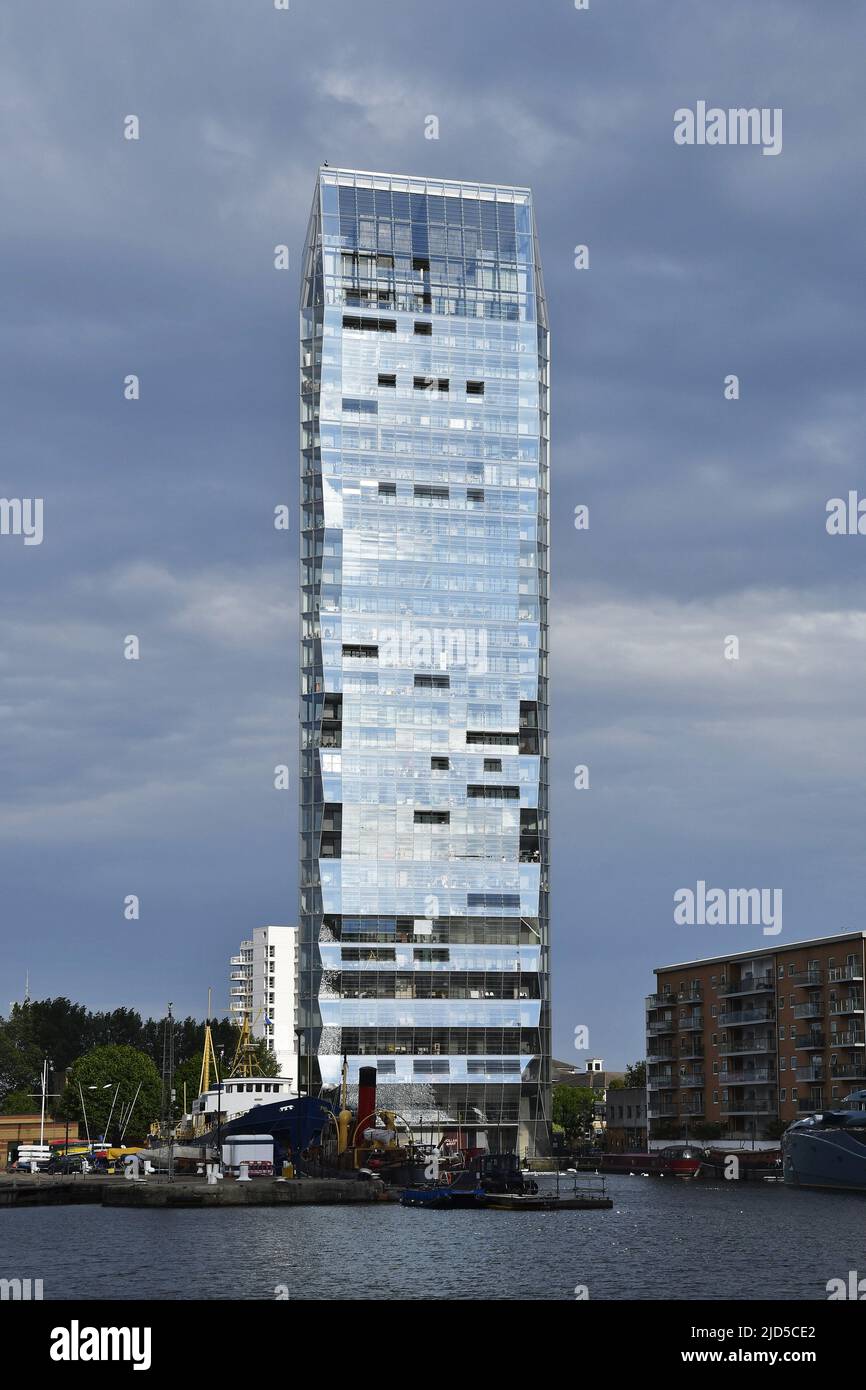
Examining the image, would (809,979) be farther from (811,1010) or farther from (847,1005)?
(847,1005)

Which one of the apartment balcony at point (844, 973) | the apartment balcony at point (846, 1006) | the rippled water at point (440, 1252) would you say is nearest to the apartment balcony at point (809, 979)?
the apartment balcony at point (844, 973)

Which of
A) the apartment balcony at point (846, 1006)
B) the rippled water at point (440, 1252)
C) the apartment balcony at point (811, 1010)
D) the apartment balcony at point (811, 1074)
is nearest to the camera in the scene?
the rippled water at point (440, 1252)

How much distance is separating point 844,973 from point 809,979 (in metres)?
7.46

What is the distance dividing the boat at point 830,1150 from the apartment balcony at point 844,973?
2030 centimetres

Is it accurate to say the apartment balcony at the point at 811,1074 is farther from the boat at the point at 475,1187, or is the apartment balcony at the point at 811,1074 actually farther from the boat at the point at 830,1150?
the boat at the point at 475,1187

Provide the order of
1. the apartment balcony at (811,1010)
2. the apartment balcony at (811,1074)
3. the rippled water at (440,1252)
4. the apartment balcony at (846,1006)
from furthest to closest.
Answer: the apartment balcony at (811,1010) → the apartment balcony at (811,1074) → the apartment balcony at (846,1006) → the rippled water at (440,1252)

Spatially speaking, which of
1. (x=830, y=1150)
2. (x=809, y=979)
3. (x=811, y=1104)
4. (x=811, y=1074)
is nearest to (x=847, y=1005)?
(x=809, y=979)

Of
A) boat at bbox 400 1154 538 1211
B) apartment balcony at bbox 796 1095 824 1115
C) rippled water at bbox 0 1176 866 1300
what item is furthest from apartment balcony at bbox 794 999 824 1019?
rippled water at bbox 0 1176 866 1300

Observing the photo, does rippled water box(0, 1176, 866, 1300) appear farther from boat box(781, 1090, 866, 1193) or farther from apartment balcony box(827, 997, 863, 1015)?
apartment balcony box(827, 997, 863, 1015)

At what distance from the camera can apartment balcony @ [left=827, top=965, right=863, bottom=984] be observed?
614 feet

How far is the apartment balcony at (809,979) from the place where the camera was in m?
195
